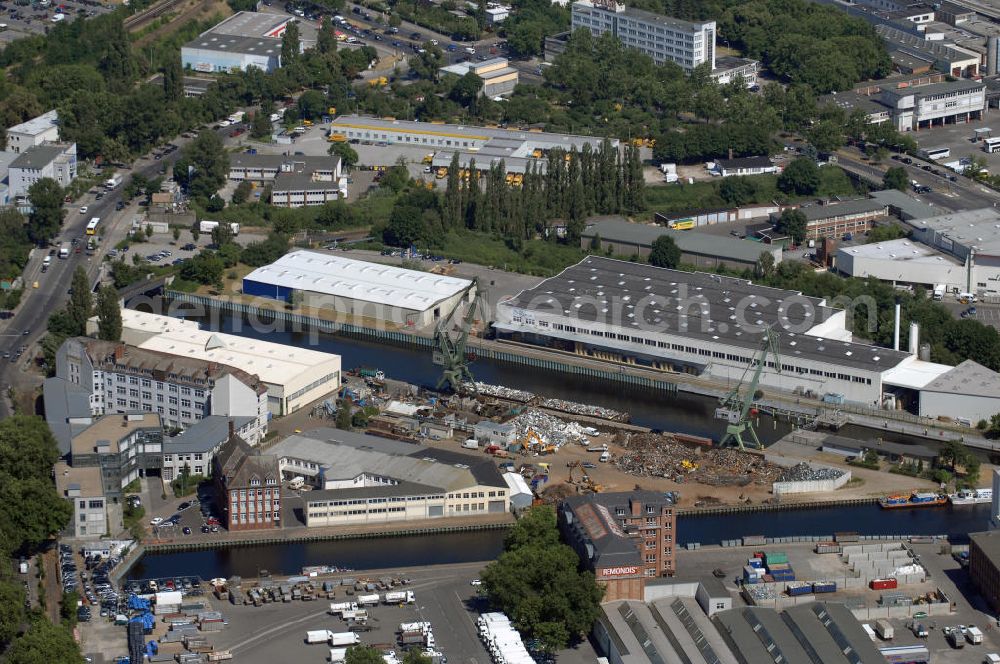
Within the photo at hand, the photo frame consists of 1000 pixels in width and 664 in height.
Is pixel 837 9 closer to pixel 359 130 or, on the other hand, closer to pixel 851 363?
pixel 359 130

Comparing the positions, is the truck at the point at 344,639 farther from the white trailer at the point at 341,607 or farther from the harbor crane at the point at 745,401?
the harbor crane at the point at 745,401

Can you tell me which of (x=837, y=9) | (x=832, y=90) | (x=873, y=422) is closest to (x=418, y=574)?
(x=873, y=422)

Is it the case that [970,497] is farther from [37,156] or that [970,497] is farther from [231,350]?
[37,156]

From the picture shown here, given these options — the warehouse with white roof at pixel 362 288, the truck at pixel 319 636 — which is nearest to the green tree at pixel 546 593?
the truck at pixel 319 636

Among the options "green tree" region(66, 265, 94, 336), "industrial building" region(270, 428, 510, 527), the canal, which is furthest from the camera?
"green tree" region(66, 265, 94, 336)

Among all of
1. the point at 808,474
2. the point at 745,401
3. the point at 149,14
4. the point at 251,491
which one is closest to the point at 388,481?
the point at 251,491

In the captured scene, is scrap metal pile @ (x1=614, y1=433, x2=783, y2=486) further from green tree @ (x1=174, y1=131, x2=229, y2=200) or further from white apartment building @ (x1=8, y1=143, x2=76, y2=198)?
white apartment building @ (x1=8, y1=143, x2=76, y2=198)

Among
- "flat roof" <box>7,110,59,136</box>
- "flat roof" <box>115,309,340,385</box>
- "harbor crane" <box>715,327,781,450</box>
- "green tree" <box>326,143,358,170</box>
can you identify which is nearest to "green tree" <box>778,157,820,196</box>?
"green tree" <box>326,143,358,170</box>
